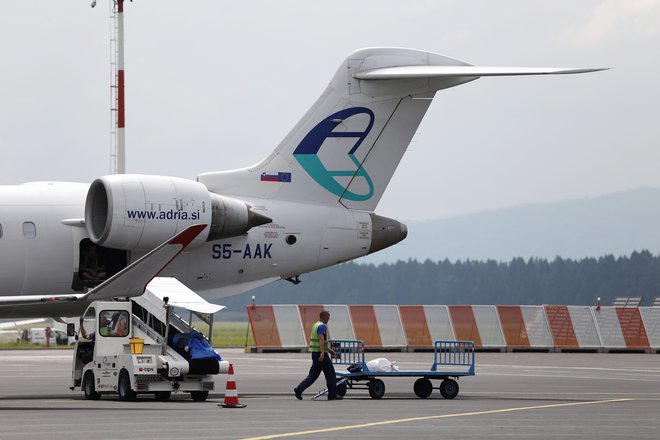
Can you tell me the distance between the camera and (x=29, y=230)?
27.7 metres

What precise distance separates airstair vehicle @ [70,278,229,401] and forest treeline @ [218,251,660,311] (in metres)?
115

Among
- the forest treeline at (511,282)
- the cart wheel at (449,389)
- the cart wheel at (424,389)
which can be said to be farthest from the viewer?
the forest treeline at (511,282)

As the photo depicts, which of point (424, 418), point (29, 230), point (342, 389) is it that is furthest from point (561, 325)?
point (424, 418)

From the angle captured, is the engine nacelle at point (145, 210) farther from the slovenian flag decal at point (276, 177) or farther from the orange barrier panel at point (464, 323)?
the orange barrier panel at point (464, 323)

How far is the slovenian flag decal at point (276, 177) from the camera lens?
3042cm

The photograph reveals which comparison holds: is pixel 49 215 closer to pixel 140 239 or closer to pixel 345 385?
pixel 140 239

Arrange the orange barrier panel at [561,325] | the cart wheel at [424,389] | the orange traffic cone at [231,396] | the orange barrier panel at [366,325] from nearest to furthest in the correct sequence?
the orange traffic cone at [231,396]
the cart wheel at [424,389]
the orange barrier panel at [366,325]
the orange barrier panel at [561,325]

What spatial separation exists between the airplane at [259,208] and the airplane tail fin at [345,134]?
0.02 meters

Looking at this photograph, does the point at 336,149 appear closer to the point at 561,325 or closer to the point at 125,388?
the point at 125,388

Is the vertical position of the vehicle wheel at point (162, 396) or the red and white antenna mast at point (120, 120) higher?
the red and white antenna mast at point (120, 120)

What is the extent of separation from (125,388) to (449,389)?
6116mm

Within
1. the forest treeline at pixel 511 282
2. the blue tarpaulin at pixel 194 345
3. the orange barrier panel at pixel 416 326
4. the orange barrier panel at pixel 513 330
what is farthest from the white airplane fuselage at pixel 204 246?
the forest treeline at pixel 511 282

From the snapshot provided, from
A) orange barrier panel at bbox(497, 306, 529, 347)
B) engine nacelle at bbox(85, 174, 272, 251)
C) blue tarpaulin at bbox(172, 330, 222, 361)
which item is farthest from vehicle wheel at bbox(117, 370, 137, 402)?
orange barrier panel at bbox(497, 306, 529, 347)

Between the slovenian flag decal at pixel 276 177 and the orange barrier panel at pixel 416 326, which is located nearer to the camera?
the slovenian flag decal at pixel 276 177
